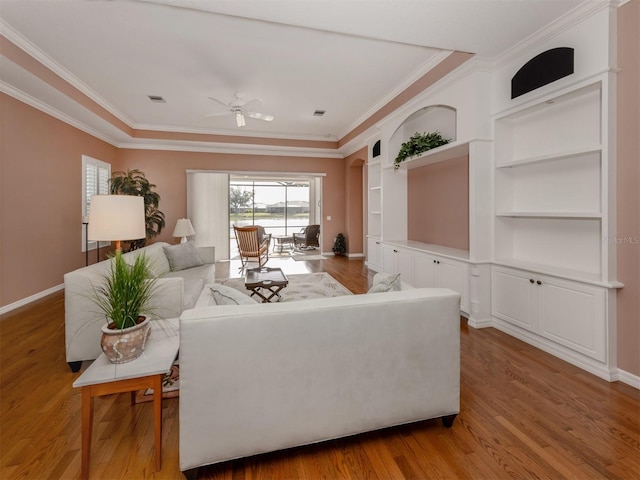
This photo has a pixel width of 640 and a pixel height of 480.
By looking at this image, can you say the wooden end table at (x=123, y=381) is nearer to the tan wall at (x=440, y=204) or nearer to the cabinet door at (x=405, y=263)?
the cabinet door at (x=405, y=263)

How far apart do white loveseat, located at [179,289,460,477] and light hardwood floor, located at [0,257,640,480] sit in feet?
0.47

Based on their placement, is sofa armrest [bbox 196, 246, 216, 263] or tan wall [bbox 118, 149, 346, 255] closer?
sofa armrest [bbox 196, 246, 216, 263]

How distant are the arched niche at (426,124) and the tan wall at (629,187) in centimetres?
178

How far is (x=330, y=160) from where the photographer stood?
864cm

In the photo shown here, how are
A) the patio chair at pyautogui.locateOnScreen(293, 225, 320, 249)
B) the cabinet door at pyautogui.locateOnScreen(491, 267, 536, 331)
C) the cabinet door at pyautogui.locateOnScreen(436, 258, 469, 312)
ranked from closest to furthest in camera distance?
the cabinet door at pyautogui.locateOnScreen(491, 267, 536, 331) → the cabinet door at pyautogui.locateOnScreen(436, 258, 469, 312) → the patio chair at pyautogui.locateOnScreen(293, 225, 320, 249)

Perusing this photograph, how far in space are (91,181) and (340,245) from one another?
5759 millimetres

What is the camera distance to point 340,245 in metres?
8.72

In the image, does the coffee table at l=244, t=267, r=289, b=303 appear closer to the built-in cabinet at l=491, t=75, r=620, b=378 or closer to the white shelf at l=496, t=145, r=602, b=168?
the built-in cabinet at l=491, t=75, r=620, b=378

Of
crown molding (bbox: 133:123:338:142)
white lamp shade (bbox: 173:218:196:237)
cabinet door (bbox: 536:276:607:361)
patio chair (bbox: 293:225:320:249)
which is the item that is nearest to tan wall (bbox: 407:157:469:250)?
cabinet door (bbox: 536:276:607:361)

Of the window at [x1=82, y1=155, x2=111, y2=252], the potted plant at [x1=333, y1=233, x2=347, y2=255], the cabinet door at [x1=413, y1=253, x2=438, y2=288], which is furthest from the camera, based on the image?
the potted plant at [x1=333, y1=233, x2=347, y2=255]

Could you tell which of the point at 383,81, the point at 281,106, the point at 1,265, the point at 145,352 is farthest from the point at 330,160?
the point at 145,352

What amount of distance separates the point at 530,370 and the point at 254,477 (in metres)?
2.31

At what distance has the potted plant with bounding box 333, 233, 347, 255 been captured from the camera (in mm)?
8727

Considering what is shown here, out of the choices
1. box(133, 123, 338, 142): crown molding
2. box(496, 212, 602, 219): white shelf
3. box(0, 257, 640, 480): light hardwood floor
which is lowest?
box(0, 257, 640, 480): light hardwood floor
